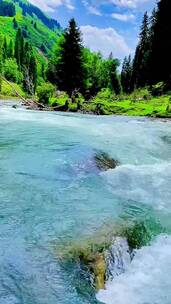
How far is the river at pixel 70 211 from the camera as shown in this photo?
7.79 metres

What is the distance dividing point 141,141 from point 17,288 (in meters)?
17.8

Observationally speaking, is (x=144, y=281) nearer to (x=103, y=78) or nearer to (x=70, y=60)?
(x=70, y=60)

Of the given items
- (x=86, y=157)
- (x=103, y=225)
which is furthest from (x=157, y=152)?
(x=103, y=225)

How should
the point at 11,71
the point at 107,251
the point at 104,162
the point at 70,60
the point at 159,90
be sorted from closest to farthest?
the point at 107,251, the point at 104,162, the point at 159,90, the point at 70,60, the point at 11,71

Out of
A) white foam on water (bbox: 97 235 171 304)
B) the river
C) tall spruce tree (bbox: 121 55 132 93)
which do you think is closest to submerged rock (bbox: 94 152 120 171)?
the river

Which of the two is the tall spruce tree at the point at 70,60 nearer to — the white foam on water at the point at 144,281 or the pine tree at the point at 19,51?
the white foam on water at the point at 144,281

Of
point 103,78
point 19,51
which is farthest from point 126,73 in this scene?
point 19,51

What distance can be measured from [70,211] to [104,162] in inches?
237

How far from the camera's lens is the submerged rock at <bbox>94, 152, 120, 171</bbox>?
635 inches

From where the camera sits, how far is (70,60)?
68.8 m

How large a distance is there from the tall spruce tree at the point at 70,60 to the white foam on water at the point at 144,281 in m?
60.1

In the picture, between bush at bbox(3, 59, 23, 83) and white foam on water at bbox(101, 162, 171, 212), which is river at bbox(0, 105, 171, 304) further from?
bush at bbox(3, 59, 23, 83)

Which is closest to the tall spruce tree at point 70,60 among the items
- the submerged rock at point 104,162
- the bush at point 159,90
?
the bush at point 159,90

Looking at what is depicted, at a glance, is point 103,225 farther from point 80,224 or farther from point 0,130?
point 0,130
